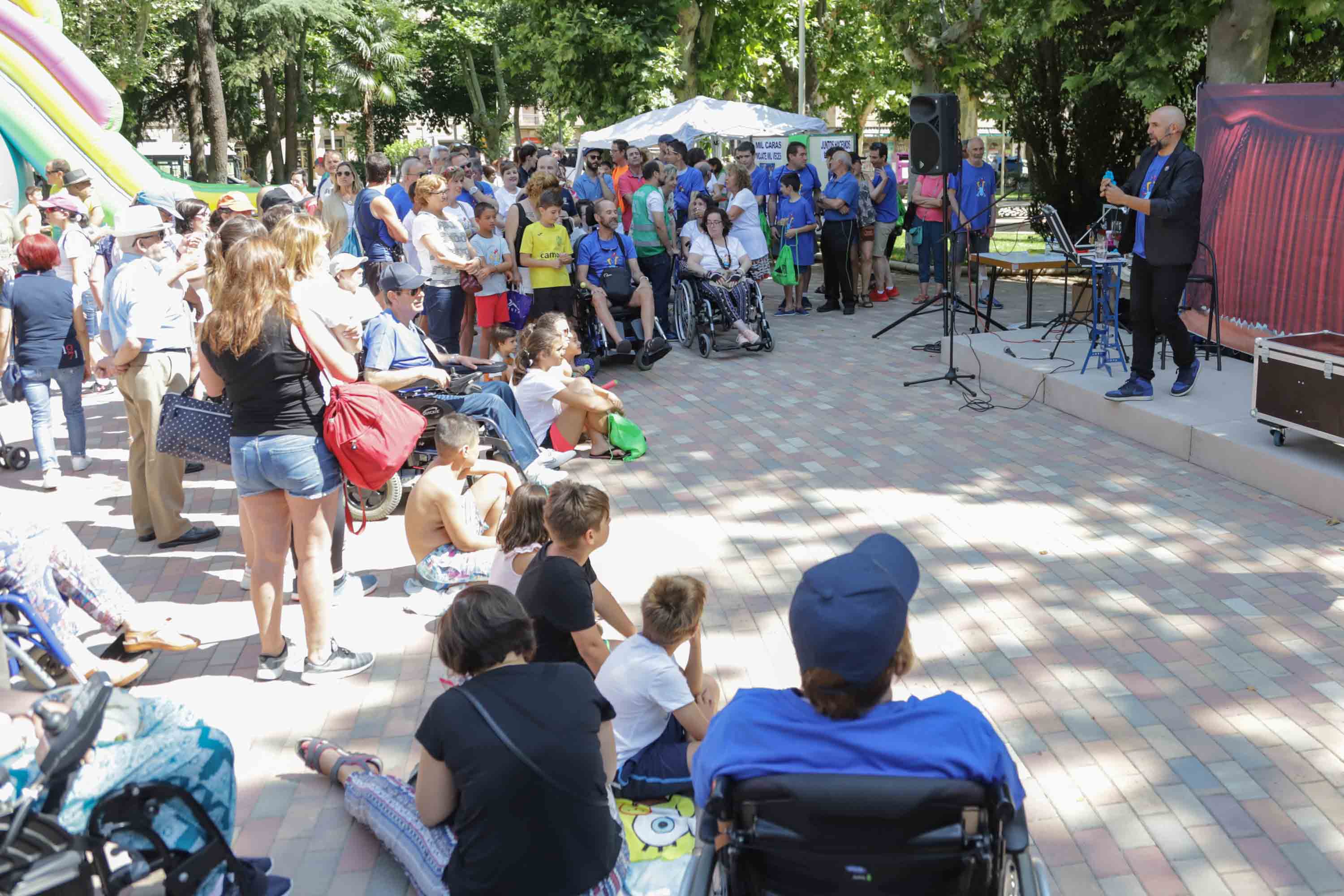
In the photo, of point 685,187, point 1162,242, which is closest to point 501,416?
point 1162,242

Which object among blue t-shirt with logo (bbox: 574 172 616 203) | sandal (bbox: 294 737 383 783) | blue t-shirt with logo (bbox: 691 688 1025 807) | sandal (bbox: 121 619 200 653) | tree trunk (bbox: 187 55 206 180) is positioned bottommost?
sandal (bbox: 294 737 383 783)

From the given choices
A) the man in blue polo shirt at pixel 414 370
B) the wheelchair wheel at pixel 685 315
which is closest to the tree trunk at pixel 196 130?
the wheelchair wheel at pixel 685 315

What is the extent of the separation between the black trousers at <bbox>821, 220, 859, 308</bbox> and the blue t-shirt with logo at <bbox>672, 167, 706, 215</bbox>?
1.58 m

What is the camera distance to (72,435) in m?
8.48

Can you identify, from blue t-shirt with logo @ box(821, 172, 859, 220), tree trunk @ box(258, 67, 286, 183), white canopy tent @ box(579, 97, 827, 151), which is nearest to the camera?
blue t-shirt with logo @ box(821, 172, 859, 220)

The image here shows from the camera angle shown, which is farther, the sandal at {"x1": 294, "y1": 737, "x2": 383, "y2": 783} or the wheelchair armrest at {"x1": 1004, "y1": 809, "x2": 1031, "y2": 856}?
the sandal at {"x1": 294, "y1": 737, "x2": 383, "y2": 783}

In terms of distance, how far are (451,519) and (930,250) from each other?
9687mm

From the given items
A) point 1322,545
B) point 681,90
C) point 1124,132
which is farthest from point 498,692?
point 681,90

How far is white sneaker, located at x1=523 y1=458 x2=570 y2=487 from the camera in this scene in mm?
7129

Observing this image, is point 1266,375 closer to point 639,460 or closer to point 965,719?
point 639,460

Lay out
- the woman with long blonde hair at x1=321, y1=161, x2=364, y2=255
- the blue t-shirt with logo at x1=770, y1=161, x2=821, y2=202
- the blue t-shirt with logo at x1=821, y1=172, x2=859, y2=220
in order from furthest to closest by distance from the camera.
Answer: the blue t-shirt with logo at x1=770, y1=161, x2=821, y2=202, the blue t-shirt with logo at x1=821, y1=172, x2=859, y2=220, the woman with long blonde hair at x1=321, y1=161, x2=364, y2=255

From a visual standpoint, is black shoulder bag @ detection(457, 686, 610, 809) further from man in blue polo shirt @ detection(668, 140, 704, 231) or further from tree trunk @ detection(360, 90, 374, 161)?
tree trunk @ detection(360, 90, 374, 161)

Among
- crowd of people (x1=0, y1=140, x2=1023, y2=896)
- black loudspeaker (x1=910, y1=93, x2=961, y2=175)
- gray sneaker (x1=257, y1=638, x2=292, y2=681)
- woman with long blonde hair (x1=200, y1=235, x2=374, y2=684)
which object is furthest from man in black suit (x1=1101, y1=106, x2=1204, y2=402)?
gray sneaker (x1=257, y1=638, x2=292, y2=681)

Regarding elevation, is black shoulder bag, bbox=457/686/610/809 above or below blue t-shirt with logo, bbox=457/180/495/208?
below
